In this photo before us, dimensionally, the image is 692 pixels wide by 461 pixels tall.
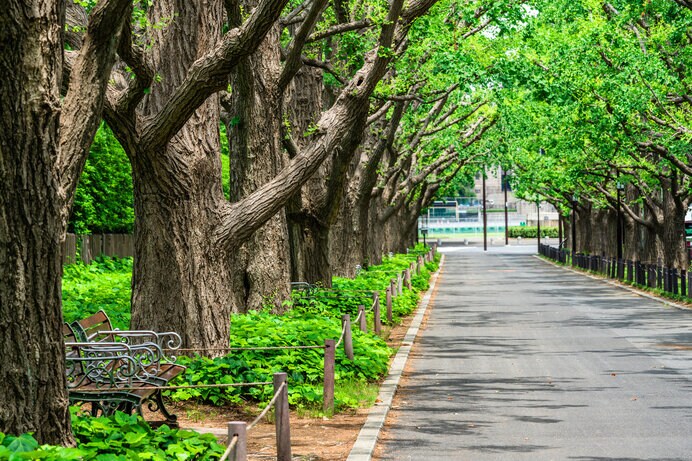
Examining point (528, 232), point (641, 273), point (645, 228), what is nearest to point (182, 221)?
point (641, 273)

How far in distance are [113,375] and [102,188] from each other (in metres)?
30.5

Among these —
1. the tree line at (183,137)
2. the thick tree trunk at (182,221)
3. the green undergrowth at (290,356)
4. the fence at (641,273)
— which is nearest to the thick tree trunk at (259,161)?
the tree line at (183,137)

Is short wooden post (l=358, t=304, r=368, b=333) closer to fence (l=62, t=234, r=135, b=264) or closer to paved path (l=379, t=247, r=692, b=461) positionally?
paved path (l=379, t=247, r=692, b=461)

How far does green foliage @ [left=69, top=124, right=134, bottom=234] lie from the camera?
39.0m

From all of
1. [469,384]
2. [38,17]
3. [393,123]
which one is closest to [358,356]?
[469,384]

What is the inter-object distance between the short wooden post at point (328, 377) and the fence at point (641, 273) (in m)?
21.8

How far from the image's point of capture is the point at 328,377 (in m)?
12.6

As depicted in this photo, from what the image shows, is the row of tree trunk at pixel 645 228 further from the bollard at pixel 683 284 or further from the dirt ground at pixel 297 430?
the dirt ground at pixel 297 430

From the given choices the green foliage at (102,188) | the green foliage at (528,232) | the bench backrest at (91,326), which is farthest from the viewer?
the green foliage at (528,232)

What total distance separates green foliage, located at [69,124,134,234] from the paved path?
48.5 ft

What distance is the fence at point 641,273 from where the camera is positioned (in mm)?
34469

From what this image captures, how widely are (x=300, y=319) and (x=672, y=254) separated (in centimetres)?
2483

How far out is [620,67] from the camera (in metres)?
30.4

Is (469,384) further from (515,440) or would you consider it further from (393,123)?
(393,123)
